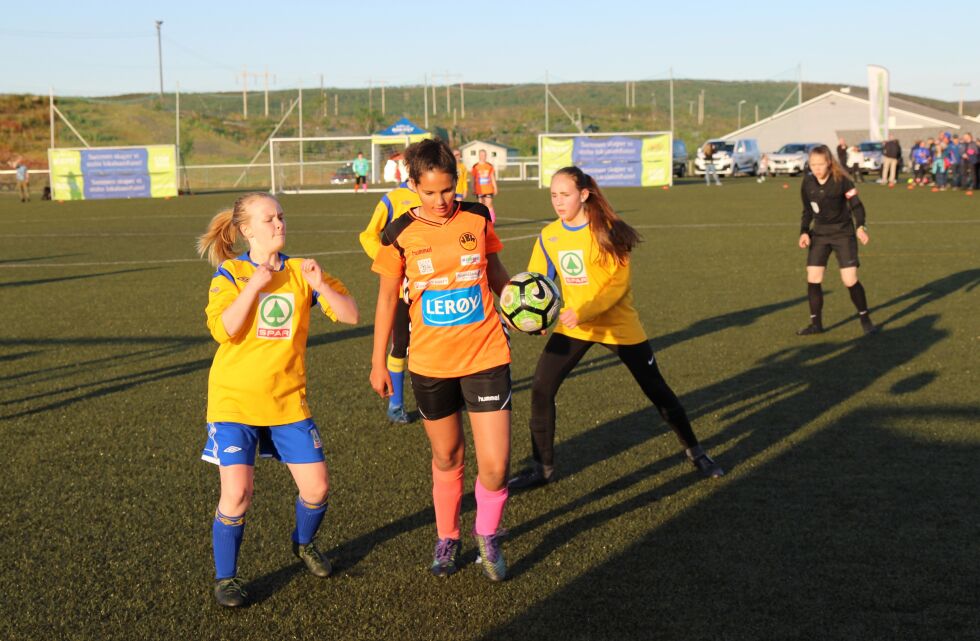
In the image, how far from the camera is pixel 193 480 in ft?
21.5

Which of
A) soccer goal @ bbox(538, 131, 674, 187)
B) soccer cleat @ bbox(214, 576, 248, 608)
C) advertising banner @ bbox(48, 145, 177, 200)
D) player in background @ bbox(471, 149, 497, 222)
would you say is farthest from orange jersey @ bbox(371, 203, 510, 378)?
advertising banner @ bbox(48, 145, 177, 200)

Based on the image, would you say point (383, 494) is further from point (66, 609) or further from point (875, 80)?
point (875, 80)

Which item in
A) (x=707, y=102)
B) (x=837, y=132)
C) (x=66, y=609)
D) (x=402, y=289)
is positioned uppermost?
(x=707, y=102)

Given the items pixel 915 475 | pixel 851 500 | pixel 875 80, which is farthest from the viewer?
pixel 875 80

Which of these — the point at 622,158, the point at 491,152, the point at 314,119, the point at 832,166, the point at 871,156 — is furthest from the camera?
the point at 314,119

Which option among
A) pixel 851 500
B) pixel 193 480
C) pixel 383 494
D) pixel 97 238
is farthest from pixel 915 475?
pixel 97 238

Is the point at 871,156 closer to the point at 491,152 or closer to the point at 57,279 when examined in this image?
the point at 491,152

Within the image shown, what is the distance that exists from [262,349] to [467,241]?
98 centimetres

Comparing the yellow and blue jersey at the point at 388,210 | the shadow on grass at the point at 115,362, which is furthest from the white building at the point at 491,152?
the yellow and blue jersey at the point at 388,210

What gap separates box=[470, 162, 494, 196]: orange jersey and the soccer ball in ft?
66.6

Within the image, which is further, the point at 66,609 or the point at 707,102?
the point at 707,102

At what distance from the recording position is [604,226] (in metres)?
6.18

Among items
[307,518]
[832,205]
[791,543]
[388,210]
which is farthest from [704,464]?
[832,205]

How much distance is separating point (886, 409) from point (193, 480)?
4.92 metres
